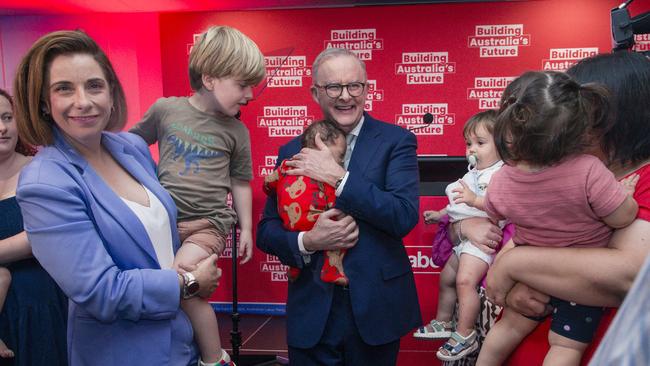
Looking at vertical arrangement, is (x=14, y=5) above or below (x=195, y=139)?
above

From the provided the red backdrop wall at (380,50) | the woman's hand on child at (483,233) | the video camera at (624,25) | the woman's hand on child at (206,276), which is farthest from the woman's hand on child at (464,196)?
the red backdrop wall at (380,50)

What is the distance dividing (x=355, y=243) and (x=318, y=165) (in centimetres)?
36

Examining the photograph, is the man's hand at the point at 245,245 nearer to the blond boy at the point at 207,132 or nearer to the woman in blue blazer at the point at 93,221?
the blond boy at the point at 207,132

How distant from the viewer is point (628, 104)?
135cm

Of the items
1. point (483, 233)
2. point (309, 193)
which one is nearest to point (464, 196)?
point (483, 233)

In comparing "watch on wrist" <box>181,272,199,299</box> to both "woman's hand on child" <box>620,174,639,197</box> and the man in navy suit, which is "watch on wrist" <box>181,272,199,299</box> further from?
"woman's hand on child" <box>620,174,639,197</box>

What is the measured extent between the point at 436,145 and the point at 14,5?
369 cm

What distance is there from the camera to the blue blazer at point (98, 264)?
1479 mm

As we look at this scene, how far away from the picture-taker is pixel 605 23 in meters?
4.23

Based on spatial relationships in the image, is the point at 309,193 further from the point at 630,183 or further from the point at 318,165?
the point at 630,183

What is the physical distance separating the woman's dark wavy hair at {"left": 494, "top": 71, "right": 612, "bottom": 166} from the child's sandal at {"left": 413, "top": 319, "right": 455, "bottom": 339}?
175 centimetres

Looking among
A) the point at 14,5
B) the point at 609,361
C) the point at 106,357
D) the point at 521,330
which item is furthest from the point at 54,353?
the point at 14,5

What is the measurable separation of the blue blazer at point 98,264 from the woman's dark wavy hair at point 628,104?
1.36 metres

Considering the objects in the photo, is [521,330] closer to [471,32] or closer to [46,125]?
[46,125]
